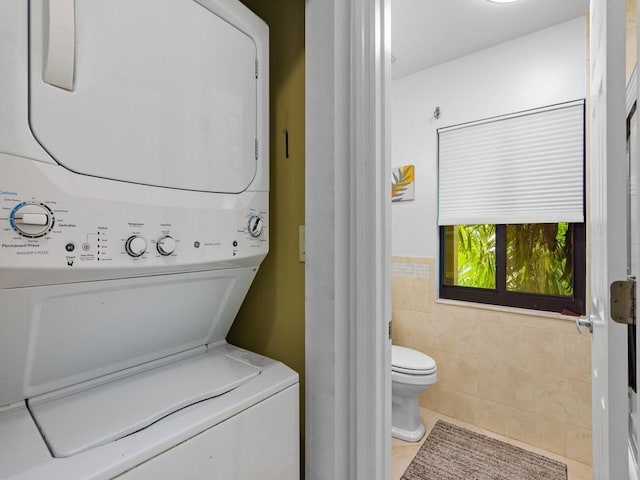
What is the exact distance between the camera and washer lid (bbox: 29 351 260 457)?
0.62 m

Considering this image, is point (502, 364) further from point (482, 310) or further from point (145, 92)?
point (145, 92)

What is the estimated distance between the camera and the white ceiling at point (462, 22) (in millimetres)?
1873

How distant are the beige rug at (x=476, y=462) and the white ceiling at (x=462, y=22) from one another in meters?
2.61

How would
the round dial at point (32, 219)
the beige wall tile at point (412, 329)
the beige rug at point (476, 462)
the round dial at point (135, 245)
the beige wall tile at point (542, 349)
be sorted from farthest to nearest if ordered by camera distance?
the beige wall tile at point (412, 329), the beige wall tile at point (542, 349), the beige rug at point (476, 462), the round dial at point (135, 245), the round dial at point (32, 219)

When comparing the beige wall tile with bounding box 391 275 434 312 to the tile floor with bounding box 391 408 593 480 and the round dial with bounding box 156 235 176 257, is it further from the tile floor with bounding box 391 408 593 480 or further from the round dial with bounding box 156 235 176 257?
the round dial with bounding box 156 235 176 257

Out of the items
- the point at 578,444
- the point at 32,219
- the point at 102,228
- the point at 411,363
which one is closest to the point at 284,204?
the point at 102,228

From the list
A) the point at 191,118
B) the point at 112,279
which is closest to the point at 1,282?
the point at 112,279

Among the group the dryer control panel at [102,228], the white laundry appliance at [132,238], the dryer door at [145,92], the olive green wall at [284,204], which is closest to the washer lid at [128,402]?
the white laundry appliance at [132,238]

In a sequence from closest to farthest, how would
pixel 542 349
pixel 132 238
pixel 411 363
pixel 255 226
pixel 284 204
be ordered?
1. pixel 132 238
2. pixel 255 226
3. pixel 284 204
4. pixel 542 349
5. pixel 411 363

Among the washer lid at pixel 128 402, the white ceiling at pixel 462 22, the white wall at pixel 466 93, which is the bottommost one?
the washer lid at pixel 128 402

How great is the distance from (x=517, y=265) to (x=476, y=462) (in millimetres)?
1292

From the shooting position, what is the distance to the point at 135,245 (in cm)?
69

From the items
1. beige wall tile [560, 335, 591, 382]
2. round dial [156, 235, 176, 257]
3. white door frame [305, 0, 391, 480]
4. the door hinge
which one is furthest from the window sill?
round dial [156, 235, 176, 257]

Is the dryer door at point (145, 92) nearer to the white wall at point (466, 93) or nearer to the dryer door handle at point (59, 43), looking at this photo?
the dryer door handle at point (59, 43)
